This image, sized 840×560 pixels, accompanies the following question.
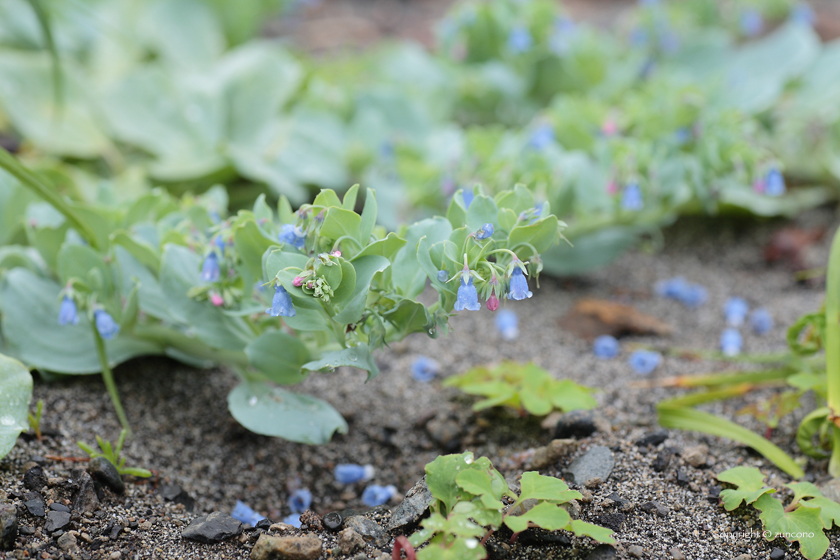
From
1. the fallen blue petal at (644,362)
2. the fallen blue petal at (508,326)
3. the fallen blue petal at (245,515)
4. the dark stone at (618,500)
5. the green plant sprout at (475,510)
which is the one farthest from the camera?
the fallen blue petal at (508,326)

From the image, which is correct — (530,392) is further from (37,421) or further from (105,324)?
(37,421)

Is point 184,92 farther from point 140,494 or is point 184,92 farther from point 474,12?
point 140,494

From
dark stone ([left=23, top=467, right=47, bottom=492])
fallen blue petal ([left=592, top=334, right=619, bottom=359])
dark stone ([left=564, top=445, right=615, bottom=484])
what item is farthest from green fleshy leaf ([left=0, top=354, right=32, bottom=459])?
fallen blue petal ([left=592, top=334, right=619, bottom=359])

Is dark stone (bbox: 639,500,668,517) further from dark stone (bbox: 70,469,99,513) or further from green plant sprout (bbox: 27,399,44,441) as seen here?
green plant sprout (bbox: 27,399,44,441)

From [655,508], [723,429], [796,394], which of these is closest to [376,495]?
[655,508]

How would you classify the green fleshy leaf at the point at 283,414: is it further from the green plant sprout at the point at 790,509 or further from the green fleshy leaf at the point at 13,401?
the green plant sprout at the point at 790,509

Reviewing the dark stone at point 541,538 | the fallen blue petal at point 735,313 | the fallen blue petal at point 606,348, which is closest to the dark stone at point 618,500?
the dark stone at point 541,538
